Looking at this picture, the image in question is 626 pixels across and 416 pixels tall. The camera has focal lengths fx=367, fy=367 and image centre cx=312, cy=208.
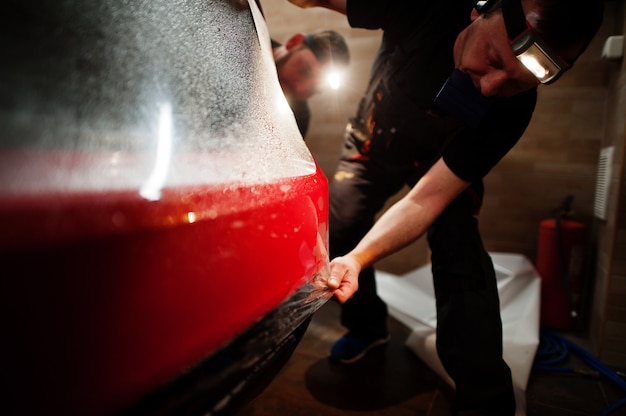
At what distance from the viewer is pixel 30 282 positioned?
398 mm

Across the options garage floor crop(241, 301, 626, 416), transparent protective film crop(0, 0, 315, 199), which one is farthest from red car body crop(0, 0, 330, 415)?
garage floor crop(241, 301, 626, 416)

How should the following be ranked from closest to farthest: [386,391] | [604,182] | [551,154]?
[386,391] → [604,182] → [551,154]

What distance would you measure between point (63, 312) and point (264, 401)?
4.12ft

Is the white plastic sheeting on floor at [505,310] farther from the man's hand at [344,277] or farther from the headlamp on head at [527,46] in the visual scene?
the headlamp on head at [527,46]

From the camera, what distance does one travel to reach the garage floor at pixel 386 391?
1.43m

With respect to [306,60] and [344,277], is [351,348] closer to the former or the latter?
[344,277]

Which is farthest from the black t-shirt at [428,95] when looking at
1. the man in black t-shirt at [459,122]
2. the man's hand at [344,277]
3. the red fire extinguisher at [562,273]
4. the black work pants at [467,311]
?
the red fire extinguisher at [562,273]

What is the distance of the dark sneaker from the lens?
1770mm

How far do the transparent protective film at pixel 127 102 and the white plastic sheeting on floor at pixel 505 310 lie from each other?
1.35 meters

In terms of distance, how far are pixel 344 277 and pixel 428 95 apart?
30.1 inches

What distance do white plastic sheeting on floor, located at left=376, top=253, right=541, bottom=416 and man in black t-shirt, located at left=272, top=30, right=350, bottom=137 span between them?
1.48 m

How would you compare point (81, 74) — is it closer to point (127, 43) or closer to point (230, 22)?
point (127, 43)

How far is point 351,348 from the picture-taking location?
5.92ft

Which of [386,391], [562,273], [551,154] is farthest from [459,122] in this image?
[551,154]
